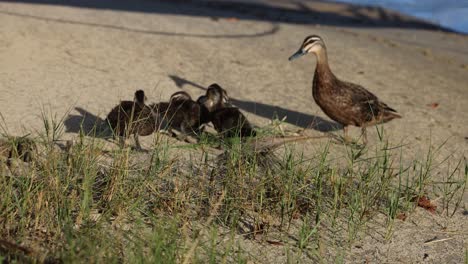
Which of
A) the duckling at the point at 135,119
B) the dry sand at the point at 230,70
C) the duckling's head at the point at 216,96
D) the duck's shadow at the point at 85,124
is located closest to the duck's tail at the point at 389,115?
the dry sand at the point at 230,70

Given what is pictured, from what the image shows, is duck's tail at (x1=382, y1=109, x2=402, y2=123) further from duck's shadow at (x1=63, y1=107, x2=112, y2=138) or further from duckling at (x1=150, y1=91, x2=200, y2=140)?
duck's shadow at (x1=63, y1=107, x2=112, y2=138)

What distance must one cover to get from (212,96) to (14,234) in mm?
3401

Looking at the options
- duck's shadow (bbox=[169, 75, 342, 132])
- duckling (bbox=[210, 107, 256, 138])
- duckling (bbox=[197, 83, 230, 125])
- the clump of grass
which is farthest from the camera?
duck's shadow (bbox=[169, 75, 342, 132])

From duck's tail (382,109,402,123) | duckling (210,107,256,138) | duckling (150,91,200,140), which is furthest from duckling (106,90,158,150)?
duck's tail (382,109,402,123)

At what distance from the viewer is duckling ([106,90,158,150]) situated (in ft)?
20.6

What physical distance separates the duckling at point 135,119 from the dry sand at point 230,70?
0.42m

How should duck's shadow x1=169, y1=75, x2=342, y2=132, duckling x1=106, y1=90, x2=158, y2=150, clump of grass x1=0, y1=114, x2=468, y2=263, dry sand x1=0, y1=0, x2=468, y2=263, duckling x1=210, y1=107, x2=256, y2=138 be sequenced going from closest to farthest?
clump of grass x1=0, y1=114, x2=468, y2=263 < duckling x1=106, y1=90, x2=158, y2=150 < dry sand x1=0, y1=0, x2=468, y2=263 < duckling x1=210, y1=107, x2=256, y2=138 < duck's shadow x1=169, y1=75, x2=342, y2=132

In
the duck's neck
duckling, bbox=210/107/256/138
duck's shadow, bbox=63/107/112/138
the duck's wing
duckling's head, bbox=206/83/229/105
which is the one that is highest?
the duck's neck

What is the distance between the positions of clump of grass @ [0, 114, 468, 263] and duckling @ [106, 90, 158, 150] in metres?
0.43

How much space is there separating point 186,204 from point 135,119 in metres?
1.58

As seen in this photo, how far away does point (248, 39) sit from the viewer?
36.1 ft

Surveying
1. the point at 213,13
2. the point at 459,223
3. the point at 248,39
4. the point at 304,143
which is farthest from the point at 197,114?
the point at 213,13

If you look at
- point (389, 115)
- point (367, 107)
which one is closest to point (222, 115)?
point (367, 107)

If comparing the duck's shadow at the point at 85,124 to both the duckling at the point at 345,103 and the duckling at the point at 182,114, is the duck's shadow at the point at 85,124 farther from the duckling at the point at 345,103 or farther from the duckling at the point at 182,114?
the duckling at the point at 345,103
